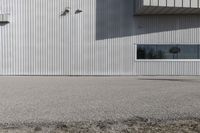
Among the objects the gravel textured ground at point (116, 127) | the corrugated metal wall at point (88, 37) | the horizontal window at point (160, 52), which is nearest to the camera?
the gravel textured ground at point (116, 127)

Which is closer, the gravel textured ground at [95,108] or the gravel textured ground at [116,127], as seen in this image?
the gravel textured ground at [116,127]

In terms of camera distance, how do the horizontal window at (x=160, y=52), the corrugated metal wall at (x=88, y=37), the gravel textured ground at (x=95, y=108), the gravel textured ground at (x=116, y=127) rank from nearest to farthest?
the gravel textured ground at (x=116, y=127)
the gravel textured ground at (x=95, y=108)
the corrugated metal wall at (x=88, y=37)
the horizontal window at (x=160, y=52)

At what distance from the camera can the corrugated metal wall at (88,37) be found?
20625 mm

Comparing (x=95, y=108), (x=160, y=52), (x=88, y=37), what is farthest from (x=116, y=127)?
(x=160, y=52)

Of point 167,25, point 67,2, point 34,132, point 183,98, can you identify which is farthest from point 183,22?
point 34,132

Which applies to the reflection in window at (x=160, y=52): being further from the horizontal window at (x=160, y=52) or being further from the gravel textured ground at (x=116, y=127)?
the gravel textured ground at (x=116, y=127)

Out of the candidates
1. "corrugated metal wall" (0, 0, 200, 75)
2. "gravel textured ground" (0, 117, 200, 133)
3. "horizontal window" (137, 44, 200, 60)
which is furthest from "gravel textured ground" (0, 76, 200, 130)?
"horizontal window" (137, 44, 200, 60)

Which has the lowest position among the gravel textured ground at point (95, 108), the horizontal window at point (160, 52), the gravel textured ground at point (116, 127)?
the gravel textured ground at point (116, 127)

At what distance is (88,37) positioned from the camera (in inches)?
812

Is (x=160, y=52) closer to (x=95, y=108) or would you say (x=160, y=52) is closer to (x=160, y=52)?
(x=160, y=52)

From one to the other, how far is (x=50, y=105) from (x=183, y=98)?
178 inches

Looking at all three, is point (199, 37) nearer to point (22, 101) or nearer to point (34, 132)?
point (22, 101)

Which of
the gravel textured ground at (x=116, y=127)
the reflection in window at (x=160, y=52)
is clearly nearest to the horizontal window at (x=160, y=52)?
the reflection in window at (x=160, y=52)

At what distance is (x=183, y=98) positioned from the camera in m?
10.2
